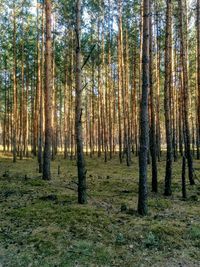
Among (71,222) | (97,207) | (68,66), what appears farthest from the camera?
(68,66)

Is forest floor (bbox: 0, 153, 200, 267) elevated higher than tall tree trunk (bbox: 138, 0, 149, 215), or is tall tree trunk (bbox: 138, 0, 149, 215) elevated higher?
tall tree trunk (bbox: 138, 0, 149, 215)

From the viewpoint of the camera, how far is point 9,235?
7273 millimetres

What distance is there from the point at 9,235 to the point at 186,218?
5.07 meters

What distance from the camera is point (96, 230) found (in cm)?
760

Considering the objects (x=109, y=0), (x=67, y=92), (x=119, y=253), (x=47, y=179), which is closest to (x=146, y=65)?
(x=119, y=253)

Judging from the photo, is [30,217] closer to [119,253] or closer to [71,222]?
[71,222]

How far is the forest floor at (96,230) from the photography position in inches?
248

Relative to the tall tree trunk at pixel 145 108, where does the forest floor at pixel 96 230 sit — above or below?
below

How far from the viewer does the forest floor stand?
6.31 m

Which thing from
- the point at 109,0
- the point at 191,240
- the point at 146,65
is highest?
the point at 109,0

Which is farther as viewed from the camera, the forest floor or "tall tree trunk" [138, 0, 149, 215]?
"tall tree trunk" [138, 0, 149, 215]

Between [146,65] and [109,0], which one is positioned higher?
[109,0]

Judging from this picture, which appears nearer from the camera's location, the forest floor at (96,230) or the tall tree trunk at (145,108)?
the forest floor at (96,230)

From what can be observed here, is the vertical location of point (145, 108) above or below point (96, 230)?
above
